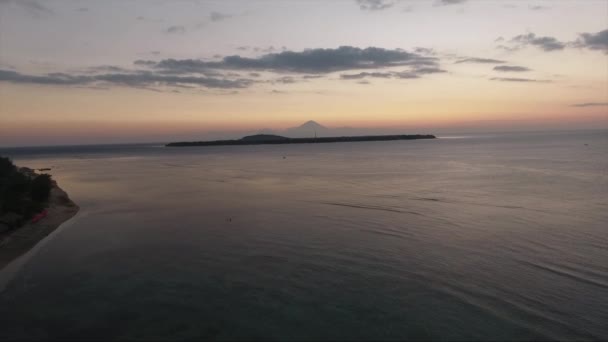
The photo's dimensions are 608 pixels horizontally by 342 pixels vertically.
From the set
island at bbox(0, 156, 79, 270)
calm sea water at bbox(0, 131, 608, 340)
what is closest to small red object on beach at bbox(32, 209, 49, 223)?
island at bbox(0, 156, 79, 270)

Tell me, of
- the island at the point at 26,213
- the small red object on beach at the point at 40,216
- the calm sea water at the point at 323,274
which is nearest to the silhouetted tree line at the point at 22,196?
the island at the point at 26,213

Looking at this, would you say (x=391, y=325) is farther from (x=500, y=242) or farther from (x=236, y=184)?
(x=236, y=184)

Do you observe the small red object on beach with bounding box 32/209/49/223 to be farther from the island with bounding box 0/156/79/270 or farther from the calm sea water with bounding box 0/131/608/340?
the calm sea water with bounding box 0/131/608/340

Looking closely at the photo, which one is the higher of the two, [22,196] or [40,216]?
[22,196]

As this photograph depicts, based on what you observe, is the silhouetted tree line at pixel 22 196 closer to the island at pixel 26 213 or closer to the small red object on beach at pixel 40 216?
the island at pixel 26 213

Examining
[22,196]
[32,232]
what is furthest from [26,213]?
[22,196]

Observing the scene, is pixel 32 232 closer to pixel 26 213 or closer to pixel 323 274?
pixel 26 213

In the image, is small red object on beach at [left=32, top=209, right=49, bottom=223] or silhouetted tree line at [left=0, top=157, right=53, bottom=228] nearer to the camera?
silhouetted tree line at [left=0, top=157, right=53, bottom=228]

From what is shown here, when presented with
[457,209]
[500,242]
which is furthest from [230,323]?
[457,209]
